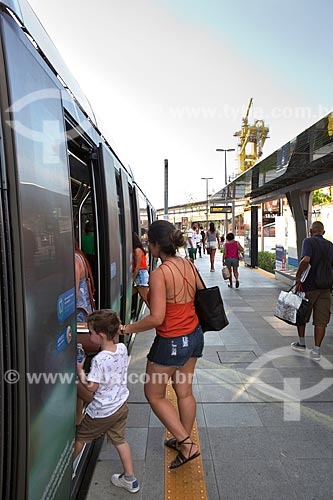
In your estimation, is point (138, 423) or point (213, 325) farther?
point (138, 423)

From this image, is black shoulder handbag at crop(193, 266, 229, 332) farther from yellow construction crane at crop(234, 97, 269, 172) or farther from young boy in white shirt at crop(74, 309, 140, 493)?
yellow construction crane at crop(234, 97, 269, 172)

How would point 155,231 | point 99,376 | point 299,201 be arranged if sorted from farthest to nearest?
point 299,201 < point 155,231 < point 99,376

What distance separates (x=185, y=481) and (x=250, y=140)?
2815 cm

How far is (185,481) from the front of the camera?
9.21ft

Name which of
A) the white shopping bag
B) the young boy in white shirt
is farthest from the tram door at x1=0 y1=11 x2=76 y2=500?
the white shopping bag

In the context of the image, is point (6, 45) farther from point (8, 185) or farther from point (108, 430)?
point (108, 430)

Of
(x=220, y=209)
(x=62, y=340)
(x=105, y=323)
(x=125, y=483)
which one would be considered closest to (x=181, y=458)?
(x=125, y=483)

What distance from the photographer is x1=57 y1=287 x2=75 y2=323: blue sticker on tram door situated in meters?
1.97

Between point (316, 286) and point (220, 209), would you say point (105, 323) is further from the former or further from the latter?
point (220, 209)

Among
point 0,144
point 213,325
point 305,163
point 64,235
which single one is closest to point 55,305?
point 64,235

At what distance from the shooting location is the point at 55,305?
191 centimetres

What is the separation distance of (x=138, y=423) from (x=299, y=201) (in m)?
9.30

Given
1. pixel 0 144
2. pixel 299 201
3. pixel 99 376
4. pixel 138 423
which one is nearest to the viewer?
pixel 0 144

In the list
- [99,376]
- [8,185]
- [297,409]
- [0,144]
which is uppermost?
[0,144]
